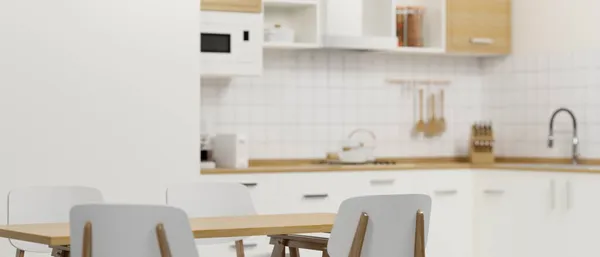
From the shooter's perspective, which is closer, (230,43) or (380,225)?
(380,225)

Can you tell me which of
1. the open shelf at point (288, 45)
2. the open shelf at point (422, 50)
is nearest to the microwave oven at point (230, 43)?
the open shelf at point (288, 45)

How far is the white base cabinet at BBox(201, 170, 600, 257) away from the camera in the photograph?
582cm

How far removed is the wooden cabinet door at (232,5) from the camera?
234 inches

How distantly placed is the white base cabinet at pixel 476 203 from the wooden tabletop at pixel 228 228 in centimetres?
176

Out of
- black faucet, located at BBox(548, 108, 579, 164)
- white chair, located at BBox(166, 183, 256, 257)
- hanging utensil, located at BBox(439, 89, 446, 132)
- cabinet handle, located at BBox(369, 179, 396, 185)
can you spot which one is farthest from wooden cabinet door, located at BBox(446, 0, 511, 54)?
white chair, located at BBox(166, 183, 256, 257)

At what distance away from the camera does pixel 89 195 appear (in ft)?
14.3

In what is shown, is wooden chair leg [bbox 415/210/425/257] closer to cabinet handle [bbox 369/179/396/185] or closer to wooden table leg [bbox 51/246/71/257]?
wooden table leg [bbox 51/246/71/257]

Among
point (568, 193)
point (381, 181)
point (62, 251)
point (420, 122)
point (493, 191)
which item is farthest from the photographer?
point (420, 122)

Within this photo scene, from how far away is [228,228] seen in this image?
3576 millimetres

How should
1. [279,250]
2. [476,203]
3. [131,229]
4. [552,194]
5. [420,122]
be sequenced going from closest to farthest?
[131,229] → [279,250] → [552,194] → [476,203] → [420,122]

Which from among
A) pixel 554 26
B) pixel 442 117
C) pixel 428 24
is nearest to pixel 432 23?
pixel 428 24

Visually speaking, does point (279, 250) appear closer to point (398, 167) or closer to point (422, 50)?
point (398, 167)

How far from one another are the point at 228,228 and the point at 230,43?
257cm

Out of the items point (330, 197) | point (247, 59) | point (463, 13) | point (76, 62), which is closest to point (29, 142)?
point (76, 62)
